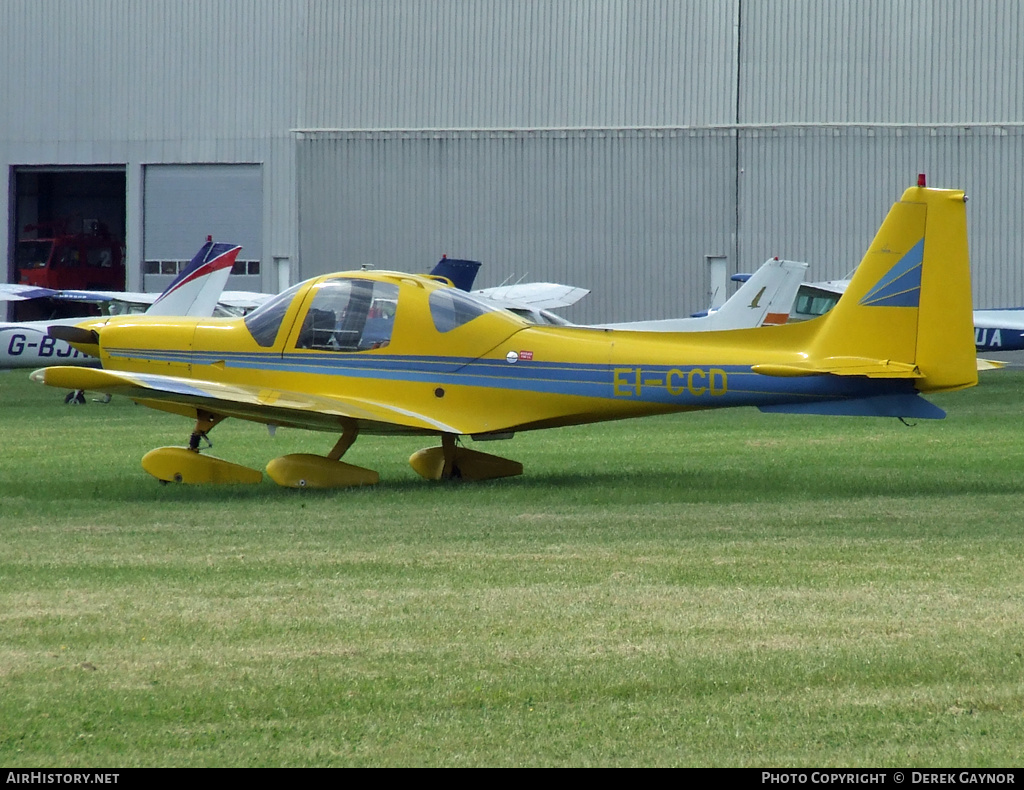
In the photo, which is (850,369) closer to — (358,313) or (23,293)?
(358,313)

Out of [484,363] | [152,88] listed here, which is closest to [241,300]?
[152,88]

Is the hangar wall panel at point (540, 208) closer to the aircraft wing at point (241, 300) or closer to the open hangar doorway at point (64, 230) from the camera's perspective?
the aircraft wing at point (241, 300)

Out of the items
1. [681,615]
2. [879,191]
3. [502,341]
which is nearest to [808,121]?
[879,191]

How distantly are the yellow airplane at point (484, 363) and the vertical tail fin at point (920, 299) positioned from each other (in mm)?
12

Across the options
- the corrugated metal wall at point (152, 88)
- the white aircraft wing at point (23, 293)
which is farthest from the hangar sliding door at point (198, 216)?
the white aircraft wing at point (23, 293)

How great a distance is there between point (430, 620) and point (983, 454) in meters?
9.76

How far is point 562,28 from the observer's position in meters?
37.3

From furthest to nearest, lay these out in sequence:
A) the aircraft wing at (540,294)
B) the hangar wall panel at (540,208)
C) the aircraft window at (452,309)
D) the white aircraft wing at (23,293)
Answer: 1. the hangar wall panel at (540,208)
2. the aircraft wing at (540,294)
3. the white aircraft wing at (23,293)
4. the aircraft window at (452,309)

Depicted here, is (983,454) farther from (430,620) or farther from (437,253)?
(437,253)

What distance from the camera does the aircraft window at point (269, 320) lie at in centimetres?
1269

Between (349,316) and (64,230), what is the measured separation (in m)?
38.8

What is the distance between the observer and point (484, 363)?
40.6ft

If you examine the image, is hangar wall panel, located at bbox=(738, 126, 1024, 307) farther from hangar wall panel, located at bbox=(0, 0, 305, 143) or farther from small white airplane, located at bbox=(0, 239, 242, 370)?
small white airplane, located at bbox=(0, 239, 242, 370)

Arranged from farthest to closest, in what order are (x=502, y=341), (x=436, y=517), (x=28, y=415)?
(x=28, y=415)
(x=502, y=341)
(x=436, y=517)
